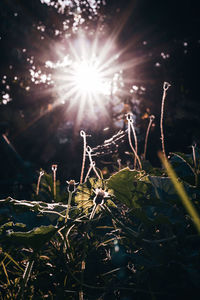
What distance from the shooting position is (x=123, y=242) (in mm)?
→ 403

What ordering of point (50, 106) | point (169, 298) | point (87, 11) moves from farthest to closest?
point (87, 11) < point (50, 106) < point (169, 298)

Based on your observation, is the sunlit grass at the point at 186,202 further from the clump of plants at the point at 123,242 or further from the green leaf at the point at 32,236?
the green leaf at the point at 32,236

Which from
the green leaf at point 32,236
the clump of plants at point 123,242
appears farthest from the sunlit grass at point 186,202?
the green leaf at point 32,236

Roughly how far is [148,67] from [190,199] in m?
3.54

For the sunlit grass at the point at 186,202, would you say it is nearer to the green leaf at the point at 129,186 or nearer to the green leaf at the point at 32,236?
the green leaf at the point at 129,186

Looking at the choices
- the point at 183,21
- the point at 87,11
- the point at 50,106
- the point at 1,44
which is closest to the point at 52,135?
the point at 50,106

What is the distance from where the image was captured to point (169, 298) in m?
0.34

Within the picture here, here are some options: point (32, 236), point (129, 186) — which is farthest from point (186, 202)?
point (32, 236)

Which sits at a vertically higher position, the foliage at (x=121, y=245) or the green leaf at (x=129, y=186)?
the green leaf at (x=129, y=186)

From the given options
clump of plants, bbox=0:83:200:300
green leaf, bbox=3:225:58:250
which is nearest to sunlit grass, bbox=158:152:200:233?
clump of plants, bbox=0:83:200:300

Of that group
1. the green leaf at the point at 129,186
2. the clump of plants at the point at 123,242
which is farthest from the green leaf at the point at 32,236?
the green leaf at the point at 129,186

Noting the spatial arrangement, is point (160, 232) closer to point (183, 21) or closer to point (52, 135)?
point (52, 135)

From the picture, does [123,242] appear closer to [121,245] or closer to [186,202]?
[121,245]

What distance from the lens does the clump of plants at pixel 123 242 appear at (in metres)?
0.35
